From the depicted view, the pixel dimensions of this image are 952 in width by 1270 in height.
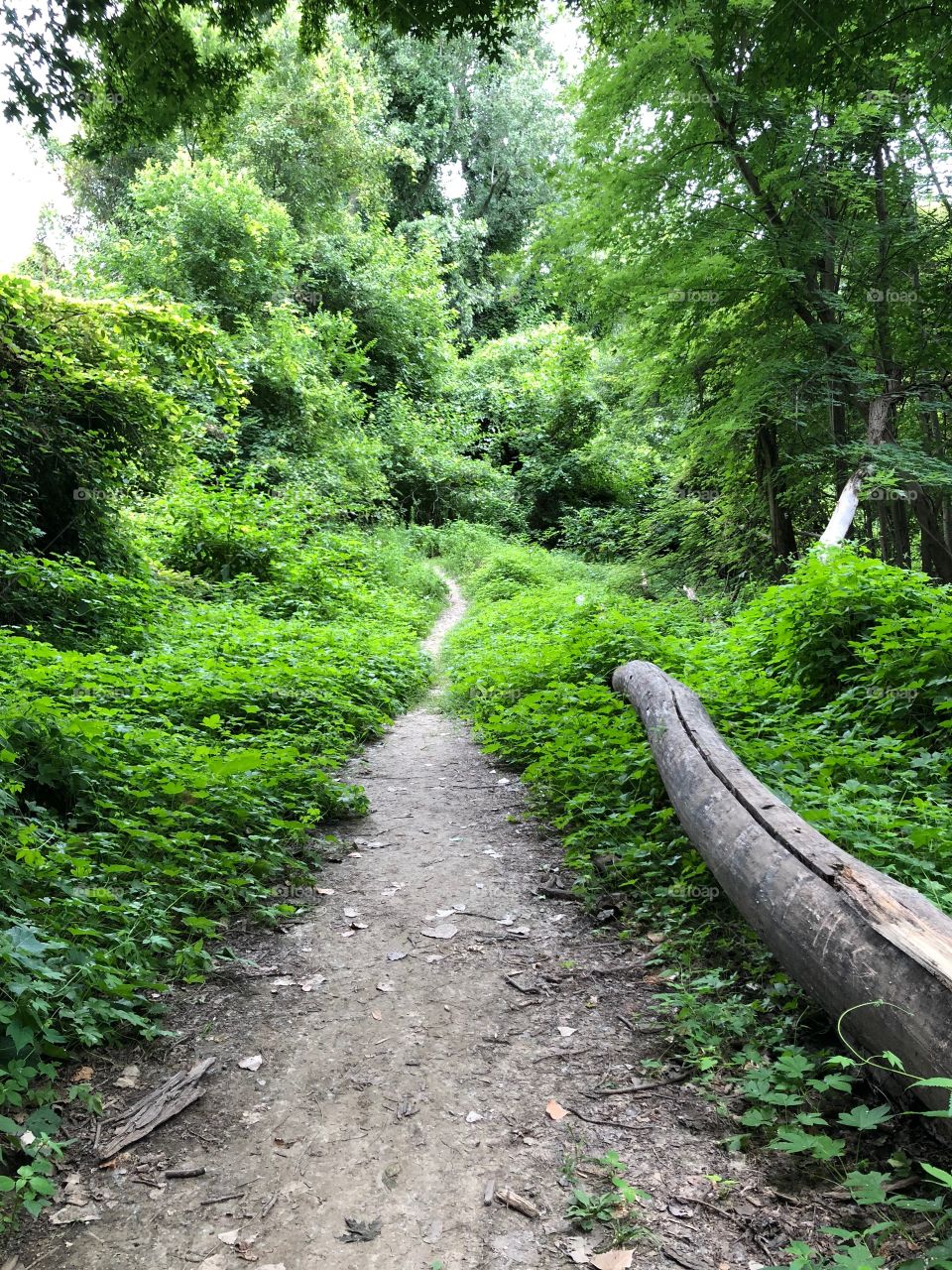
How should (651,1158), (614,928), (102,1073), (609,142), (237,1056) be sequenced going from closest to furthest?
1. (651,1158)
2. (102,1073)
3. (237,1056)
4. (614,928)
5. (609,142)

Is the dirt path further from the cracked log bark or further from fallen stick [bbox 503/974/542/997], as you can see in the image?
the cracked log bark

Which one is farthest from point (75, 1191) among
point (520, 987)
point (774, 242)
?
point (774, 242)

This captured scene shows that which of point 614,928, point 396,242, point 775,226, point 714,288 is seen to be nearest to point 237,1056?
point 614,928

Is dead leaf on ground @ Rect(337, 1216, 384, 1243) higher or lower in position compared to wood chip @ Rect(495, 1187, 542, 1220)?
lower

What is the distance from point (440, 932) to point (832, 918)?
6.03ft

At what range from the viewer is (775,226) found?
27.6 ft

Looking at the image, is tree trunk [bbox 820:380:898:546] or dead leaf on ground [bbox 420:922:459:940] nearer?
dead leaf on ground [bbox 420:922:459:940]

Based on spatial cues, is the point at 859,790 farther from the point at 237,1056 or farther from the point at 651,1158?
the point at 237,1056

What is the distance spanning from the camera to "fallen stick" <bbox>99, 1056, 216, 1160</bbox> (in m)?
2.18

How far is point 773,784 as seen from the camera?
13.1ft

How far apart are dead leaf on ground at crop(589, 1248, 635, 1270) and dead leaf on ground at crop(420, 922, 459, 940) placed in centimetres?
172

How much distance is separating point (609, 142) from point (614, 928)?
9497 millimetres


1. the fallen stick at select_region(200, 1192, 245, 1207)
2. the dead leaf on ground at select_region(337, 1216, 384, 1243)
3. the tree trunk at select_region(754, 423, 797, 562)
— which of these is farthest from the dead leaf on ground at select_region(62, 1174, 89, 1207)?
the tree trunk at select_region(754, 423, 797, 562)

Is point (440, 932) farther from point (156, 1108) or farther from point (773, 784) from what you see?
point (773, 784)
